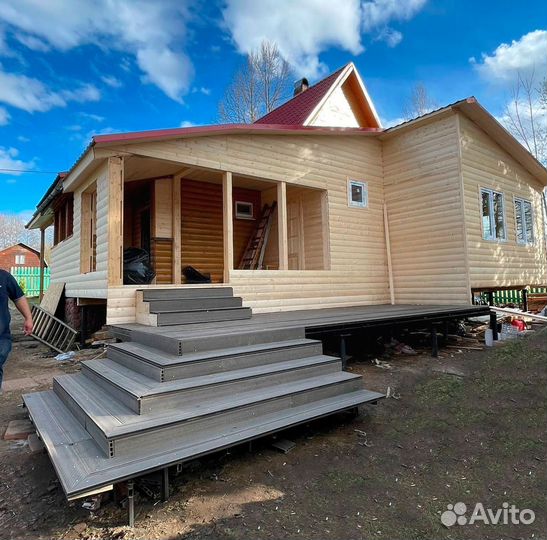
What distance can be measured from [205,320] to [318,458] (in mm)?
2746

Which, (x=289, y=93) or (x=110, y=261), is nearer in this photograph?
(x=110, y=261)

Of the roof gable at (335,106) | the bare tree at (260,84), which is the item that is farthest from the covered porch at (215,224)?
the bare tree at (260,84)

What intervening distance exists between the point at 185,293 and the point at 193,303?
0.26m

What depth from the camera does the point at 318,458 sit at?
3082mm

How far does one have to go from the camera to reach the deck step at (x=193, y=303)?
514cm

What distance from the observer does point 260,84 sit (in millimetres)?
21281

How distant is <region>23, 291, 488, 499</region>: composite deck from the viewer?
8.09 ft

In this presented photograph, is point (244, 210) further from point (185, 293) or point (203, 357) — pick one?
point (203, 357)

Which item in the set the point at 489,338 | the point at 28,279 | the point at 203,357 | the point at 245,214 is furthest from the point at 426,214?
the point at 28,279

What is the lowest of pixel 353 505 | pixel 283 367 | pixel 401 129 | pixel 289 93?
pixel 353 505

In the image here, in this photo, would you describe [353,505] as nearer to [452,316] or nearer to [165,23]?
[452,316]

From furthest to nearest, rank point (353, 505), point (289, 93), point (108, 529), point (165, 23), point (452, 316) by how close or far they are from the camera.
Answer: point (289, 93) < point (165, 23) < point (452, 316) < point (353, 505) < point (108, 529)

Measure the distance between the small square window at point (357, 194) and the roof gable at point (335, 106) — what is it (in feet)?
9.81

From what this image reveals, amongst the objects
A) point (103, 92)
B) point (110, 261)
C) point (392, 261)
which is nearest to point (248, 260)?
point (392, 261)
